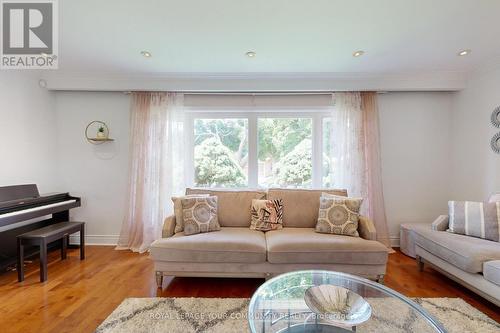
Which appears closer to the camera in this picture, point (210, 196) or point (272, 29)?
point (272, 29)

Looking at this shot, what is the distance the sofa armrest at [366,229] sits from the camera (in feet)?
7.72

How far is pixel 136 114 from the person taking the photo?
3.37 metres

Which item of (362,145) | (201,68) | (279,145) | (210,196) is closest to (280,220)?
(210,196)

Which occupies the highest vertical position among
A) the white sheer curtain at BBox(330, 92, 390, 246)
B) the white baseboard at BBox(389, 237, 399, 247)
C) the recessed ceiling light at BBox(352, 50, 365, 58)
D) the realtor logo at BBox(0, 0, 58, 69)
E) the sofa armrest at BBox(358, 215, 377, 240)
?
the realtor logo at BBox(0, 0, 58, 69)

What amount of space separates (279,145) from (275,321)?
8.22 ft

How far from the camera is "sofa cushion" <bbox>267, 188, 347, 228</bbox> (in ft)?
9.18

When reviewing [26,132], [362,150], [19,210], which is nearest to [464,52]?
[362,150]

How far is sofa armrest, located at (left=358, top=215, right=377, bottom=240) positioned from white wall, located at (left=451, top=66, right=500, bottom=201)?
1.78 meters

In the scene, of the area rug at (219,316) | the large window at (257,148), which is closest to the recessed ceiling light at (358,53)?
the large window at (257,148)

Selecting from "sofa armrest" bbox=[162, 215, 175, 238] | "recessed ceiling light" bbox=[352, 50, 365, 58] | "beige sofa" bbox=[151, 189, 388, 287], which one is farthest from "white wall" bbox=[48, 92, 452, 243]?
"beige sofa" bbox=[151, 189, 388, 287]

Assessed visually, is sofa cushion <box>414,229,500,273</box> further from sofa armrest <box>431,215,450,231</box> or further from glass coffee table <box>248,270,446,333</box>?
glass coffee table <box>248,270,446,333</box>

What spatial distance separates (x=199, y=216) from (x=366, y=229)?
1816 millimetres

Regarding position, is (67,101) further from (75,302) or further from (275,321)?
(275,321)

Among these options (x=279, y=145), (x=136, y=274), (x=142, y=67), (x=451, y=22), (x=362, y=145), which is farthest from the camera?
(x=279, y=145)
